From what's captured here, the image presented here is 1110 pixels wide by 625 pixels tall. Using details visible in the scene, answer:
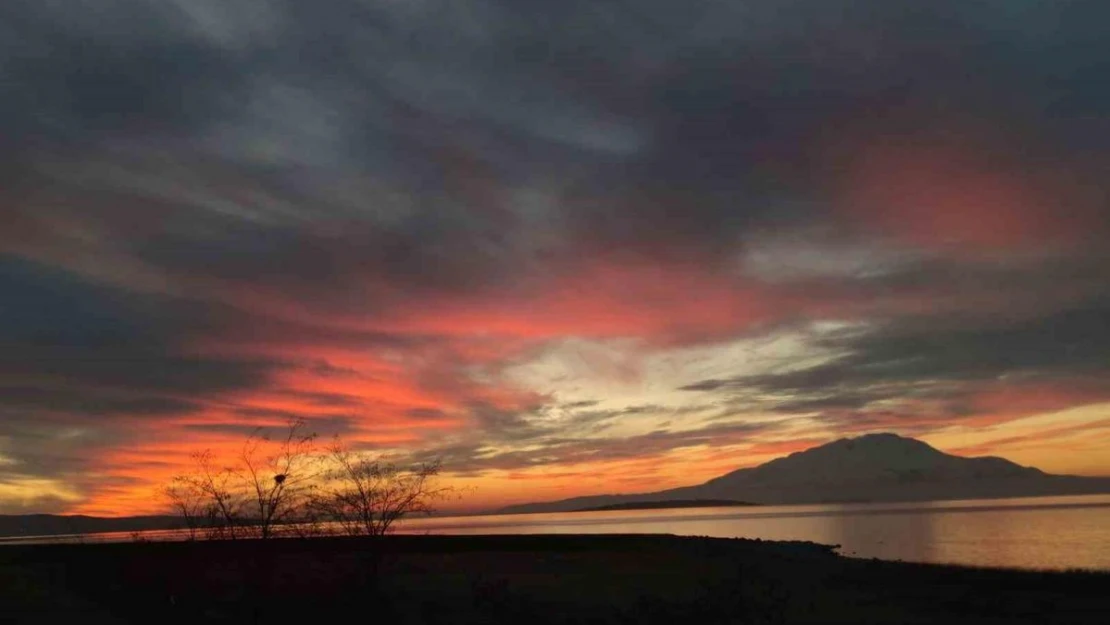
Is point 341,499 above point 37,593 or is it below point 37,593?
above

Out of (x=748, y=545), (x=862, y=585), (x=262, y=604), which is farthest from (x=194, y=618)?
(x=748, y=545)

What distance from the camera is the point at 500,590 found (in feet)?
125

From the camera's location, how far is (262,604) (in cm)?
3588

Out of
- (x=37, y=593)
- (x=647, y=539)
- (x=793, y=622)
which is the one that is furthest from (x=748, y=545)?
(x=37, y=593)

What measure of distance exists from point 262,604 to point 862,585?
3250 cm

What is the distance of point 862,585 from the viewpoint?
4688cm

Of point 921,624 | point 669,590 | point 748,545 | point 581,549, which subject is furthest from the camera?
point 748,545

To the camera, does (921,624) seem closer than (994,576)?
Yes

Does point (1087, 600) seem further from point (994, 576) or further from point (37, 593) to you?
point (37, 593)

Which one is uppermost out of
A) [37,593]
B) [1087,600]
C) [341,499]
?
[341,499]

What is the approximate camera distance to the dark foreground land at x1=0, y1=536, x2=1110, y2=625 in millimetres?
33719

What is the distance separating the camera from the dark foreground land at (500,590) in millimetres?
33719

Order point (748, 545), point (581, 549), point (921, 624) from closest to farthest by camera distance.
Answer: point (921, 624) < point (581, 549) < point (748, 545)

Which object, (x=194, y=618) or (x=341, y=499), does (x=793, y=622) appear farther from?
(x=194, y=618)
